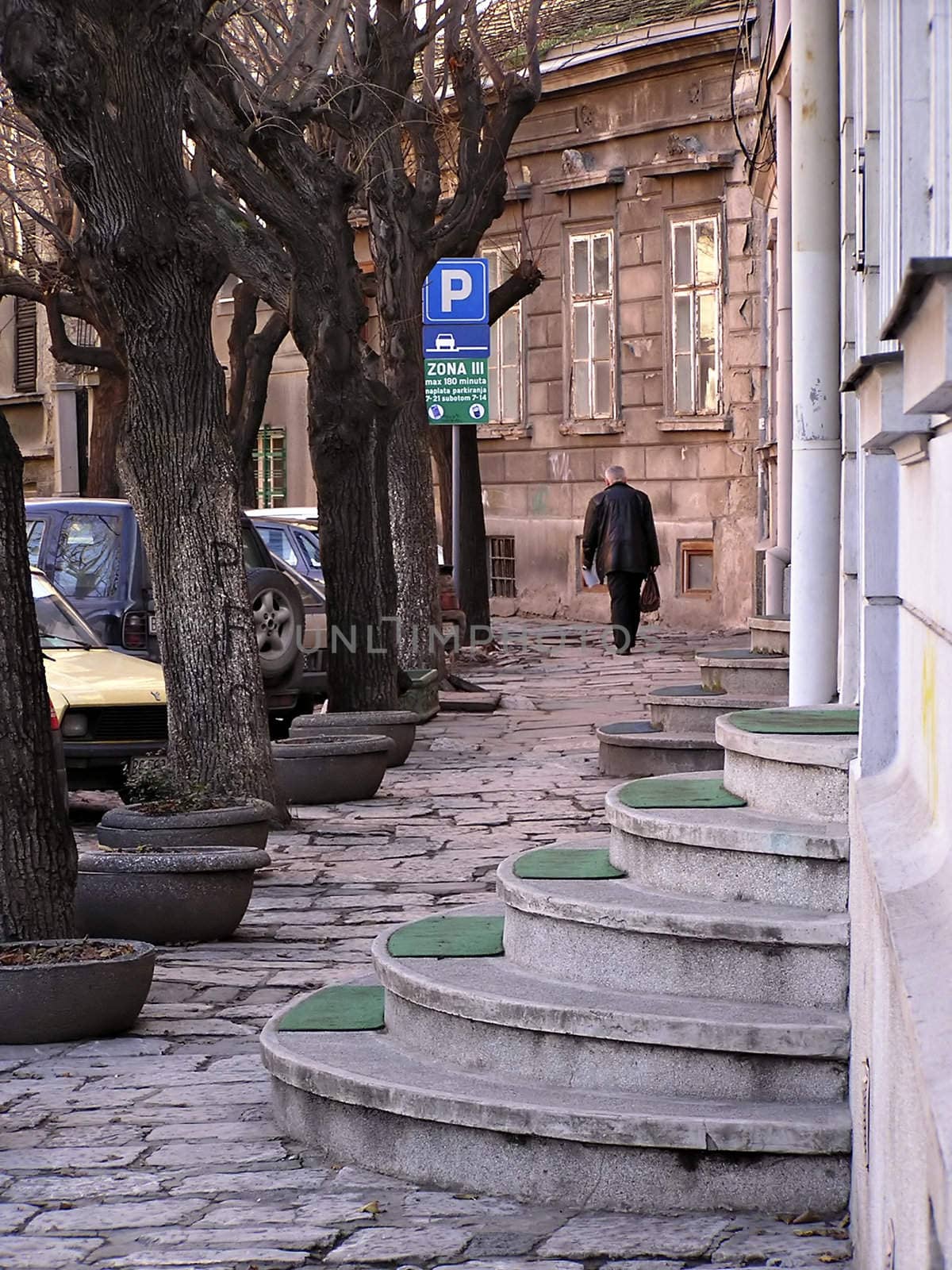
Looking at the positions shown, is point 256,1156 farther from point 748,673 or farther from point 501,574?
point 501,574

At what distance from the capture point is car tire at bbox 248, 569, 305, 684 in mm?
14164

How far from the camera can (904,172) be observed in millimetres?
3996

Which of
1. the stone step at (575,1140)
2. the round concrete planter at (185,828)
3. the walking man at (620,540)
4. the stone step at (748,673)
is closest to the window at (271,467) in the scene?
the walking man at (620,540)

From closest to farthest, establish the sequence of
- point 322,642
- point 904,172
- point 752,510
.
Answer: point 904,172 → point 322,642 → point 752,510

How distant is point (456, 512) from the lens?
909 inches

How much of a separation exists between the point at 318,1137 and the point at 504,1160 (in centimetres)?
70

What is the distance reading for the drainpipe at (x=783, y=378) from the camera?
15.4 meters

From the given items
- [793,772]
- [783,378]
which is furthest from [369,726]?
[793,772]

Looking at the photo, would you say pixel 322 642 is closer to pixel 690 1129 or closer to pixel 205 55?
pixel 205 55

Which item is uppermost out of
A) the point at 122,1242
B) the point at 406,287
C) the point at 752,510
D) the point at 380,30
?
the point at 380,30

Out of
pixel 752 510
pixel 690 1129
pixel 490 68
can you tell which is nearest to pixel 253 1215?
pixel 690 1129

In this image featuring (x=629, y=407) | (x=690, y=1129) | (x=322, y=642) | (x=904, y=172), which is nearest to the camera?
(x=904, y=172)

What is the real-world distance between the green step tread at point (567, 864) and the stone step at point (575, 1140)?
846mm

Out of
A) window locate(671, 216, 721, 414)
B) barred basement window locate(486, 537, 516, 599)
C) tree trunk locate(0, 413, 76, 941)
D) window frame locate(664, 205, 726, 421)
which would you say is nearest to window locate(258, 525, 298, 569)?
window frame locate(664, 205, 726, 421)
